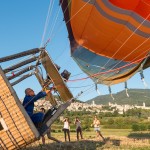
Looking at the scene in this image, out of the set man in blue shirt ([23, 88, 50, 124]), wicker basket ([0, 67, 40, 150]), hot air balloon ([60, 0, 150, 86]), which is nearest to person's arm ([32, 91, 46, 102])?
man in blue shirt ([23, 88, 50, 124])

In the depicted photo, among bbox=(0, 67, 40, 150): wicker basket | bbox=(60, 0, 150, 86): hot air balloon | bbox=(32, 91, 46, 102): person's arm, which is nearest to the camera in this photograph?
bbox=(0, 67, 40, 150): wicker basket

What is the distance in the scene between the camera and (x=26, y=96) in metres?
9.34

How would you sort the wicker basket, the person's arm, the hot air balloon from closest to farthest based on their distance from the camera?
1. the wicker basket
2. the person's arm
3. the hot air balloon

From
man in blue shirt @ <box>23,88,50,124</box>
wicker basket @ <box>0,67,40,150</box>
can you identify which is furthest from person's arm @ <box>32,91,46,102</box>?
wicker basket @ <box>0,67,40,150</box>

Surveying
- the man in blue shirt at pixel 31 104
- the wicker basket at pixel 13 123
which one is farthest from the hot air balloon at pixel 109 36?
the wicker basket at pixel 13 123

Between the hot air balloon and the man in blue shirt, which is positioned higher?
the hot air balloon

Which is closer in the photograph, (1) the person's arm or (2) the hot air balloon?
(1) the person's arm

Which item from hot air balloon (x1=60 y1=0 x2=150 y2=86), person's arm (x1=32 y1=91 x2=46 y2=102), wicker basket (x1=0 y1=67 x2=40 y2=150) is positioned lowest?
wicker basket (x1=0 y1=67 x2=40 y2=150)

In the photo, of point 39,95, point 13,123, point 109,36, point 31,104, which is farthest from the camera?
point 109,36

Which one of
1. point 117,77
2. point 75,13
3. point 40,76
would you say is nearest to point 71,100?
point 40,76

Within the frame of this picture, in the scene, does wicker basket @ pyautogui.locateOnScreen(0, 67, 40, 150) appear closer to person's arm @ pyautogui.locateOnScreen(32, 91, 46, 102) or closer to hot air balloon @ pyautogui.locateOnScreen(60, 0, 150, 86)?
person's arm @ pyautogui.locateOnScreen(32, 91, 46, 102)

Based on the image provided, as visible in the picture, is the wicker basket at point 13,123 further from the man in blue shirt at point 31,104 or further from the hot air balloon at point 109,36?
the hot air balloon at point 109,36

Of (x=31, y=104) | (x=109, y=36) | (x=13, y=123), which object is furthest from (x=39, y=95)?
(x=109, y=36)

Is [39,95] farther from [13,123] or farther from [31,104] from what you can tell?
[13,123]
